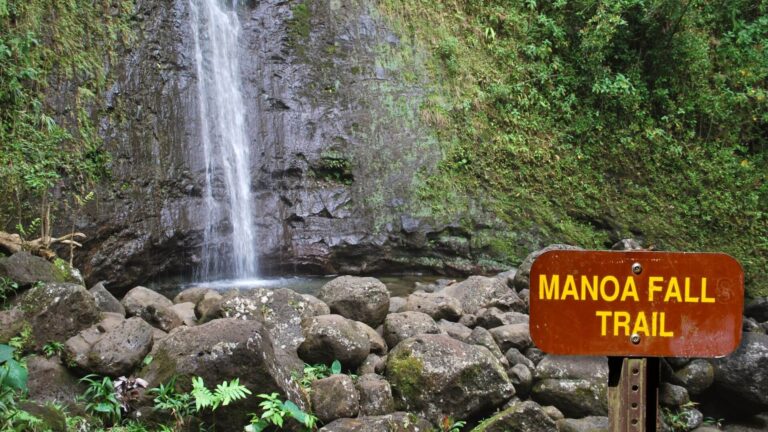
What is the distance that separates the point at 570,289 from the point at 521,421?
10.3 ft

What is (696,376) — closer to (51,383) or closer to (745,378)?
(745,378)

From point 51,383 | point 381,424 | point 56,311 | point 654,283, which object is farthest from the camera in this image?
point 56,311

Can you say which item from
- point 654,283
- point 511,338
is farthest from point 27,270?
point 654,283

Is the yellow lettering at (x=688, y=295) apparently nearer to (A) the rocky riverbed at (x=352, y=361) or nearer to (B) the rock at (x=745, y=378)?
(A) the rocky riverbed at (x=352, y=361)

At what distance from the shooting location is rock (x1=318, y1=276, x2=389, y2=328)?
5797 mm

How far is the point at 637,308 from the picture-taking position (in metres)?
1.55

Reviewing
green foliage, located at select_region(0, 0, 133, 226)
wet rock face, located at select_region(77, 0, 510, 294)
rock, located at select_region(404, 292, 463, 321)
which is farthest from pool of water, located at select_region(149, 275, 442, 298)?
rock, located at select_region(404, 292, 463, 321)

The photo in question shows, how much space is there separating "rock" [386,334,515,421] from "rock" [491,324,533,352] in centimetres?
81

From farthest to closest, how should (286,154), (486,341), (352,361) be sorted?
(286,154), (486,341), (352,361)

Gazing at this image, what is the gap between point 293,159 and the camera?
1034cm

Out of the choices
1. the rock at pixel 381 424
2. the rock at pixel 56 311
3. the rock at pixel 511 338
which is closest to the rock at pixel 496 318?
the rock at pixel 511 338

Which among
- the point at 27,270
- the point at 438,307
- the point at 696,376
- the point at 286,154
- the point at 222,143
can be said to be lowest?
the point at 696,376

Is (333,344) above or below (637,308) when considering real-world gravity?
below

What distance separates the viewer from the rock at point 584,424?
4.71 metres
